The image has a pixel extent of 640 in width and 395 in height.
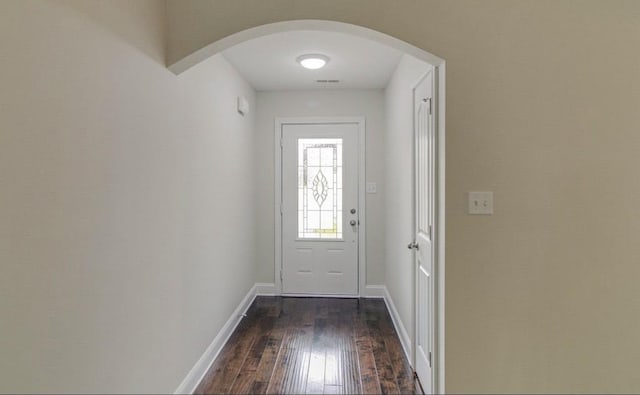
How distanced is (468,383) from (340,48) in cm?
240

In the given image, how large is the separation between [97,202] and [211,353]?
168 centimetres

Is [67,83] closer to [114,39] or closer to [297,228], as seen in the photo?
[114,39]

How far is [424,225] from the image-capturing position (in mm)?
2295

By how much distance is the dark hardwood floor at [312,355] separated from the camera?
7.64 ft

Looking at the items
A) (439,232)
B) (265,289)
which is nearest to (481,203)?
(439,232)

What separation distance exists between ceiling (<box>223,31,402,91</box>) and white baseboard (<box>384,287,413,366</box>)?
7.28 ft

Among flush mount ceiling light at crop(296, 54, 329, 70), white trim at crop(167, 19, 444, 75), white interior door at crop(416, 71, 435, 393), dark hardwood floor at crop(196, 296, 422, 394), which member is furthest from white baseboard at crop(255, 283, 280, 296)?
white trim at crop(167, 19, 444, 75)

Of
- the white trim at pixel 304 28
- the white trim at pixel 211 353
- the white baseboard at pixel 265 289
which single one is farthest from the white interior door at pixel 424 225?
the white baseboard at pixel 265 289

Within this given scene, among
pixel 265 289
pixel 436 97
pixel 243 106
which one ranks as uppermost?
pixel 243 106

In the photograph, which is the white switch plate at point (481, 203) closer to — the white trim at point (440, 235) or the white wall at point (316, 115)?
the white trim at point (440, 235)

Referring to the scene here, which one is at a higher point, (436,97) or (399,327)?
(436,97)

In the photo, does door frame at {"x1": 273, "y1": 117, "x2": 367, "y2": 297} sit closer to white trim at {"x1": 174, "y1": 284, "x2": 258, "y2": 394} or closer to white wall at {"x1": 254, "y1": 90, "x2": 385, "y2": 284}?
white wall at {"x1": 254, "y1": 90, "x2": 385, "y2": 284}

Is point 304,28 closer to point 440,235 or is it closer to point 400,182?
point 440,235

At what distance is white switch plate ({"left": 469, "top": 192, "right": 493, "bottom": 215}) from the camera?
184 centimetres
